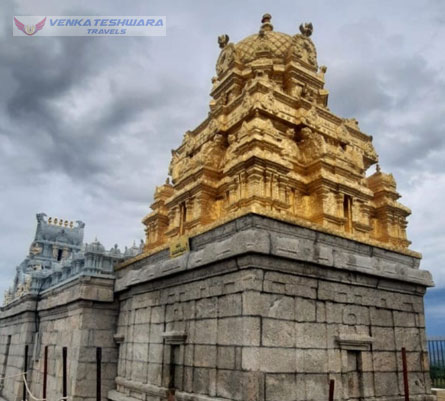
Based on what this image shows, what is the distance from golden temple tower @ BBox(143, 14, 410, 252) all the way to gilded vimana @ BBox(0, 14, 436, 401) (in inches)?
2.2

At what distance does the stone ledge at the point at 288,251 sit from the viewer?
8.59 metres

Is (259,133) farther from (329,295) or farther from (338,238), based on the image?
(329,295)

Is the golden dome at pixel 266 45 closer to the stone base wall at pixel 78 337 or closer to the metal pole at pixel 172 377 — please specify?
the stone base wall at pixel 78 337

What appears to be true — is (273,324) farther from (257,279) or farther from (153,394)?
(153,394)

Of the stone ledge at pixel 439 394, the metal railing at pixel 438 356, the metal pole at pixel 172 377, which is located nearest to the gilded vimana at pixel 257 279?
the metal pole at pixel 172 377

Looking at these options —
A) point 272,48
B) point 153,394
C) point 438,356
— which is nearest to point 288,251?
point 153,394

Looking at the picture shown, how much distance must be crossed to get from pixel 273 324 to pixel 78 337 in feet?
25.5

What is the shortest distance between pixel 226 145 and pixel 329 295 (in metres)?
7.01

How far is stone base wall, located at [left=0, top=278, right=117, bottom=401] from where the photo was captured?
41.5 feet

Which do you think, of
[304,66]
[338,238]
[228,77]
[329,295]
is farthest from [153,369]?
[304,66]

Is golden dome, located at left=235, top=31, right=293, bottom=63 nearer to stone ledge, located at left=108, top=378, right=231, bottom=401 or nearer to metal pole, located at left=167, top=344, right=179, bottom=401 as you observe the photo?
metal pole, located at left=167, top=344, right=179, bottom=401

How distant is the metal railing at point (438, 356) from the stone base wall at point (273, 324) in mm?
6211

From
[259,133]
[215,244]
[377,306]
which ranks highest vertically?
[259,133]

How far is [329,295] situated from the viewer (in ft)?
30.9
